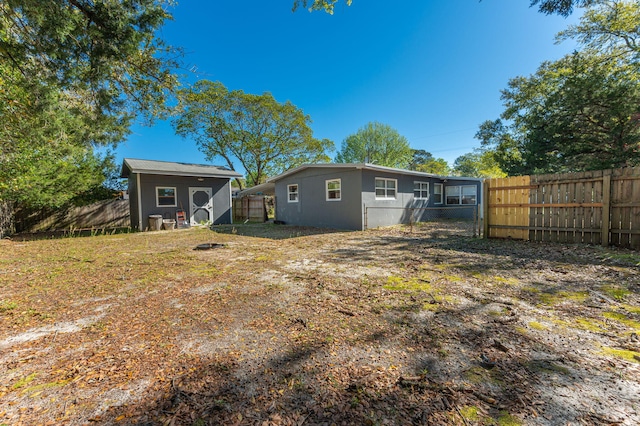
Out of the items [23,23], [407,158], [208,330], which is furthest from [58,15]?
[407,158]

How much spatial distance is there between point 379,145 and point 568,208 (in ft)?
105

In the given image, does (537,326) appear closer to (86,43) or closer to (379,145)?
(86,43)

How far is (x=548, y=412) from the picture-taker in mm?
1470

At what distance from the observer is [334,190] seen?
478 inches

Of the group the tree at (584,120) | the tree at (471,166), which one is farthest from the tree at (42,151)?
the tree at (471,166)

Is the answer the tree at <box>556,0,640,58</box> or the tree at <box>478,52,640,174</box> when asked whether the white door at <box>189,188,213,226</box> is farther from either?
the tree at <box>556,0,640,58</box>

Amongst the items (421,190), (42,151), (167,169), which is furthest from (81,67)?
(421,190)

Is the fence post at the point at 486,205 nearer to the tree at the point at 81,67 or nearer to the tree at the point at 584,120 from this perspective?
the tree at the point at 81,67

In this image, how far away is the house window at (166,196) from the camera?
1282 centimetres

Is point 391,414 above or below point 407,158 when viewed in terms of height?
below

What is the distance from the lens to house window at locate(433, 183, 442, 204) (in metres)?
16.1

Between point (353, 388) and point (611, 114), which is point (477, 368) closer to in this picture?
point (353, 388)

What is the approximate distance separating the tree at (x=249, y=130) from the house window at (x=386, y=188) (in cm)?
1467

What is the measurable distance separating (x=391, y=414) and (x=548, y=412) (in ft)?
2.90
